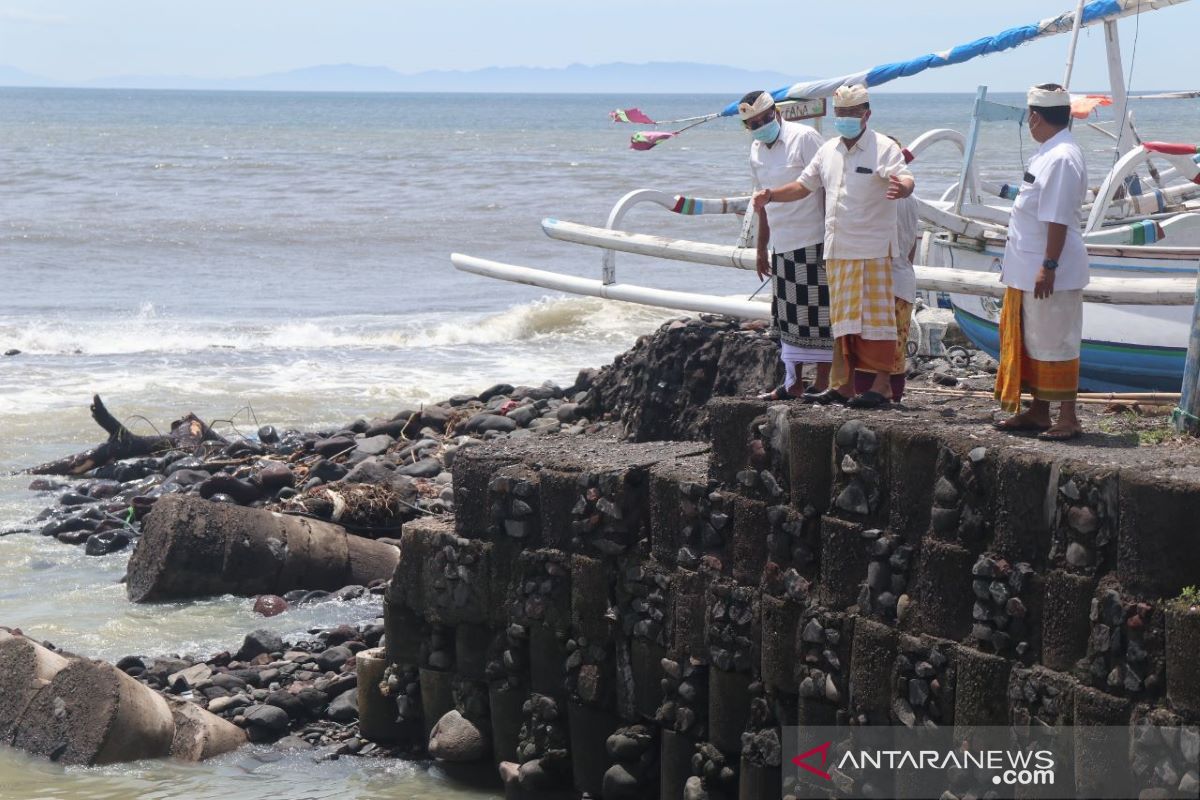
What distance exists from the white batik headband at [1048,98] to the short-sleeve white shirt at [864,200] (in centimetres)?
85

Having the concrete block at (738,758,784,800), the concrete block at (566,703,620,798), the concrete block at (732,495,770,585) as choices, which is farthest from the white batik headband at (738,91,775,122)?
the concrete block at (738,758,784,800)

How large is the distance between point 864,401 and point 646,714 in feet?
5.15

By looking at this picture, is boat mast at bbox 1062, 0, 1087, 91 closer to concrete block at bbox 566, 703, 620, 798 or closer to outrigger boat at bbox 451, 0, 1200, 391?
outrigger boat at bbox 451, 0, 1200, 391

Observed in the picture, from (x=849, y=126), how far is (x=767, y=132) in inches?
29.3

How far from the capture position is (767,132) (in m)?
7.02

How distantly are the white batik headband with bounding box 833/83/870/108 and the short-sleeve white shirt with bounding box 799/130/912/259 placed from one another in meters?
0.15

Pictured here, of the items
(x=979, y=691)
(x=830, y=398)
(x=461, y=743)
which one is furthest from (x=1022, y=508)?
(x=461, y=743)

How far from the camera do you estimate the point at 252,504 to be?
11.6m

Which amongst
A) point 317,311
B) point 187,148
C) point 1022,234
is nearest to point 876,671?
point 1022,234

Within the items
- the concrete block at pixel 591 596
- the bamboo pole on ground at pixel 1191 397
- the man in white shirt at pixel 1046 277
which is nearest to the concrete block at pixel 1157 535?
the man in white shirt at pixel 1046 277

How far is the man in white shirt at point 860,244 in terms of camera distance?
6387 mm

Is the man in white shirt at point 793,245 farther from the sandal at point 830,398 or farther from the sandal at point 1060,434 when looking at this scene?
the sandal at point 1060,434

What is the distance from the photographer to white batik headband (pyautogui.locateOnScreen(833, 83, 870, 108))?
20.7 feet

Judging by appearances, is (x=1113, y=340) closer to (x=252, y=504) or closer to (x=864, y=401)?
(x=864, y=401)
